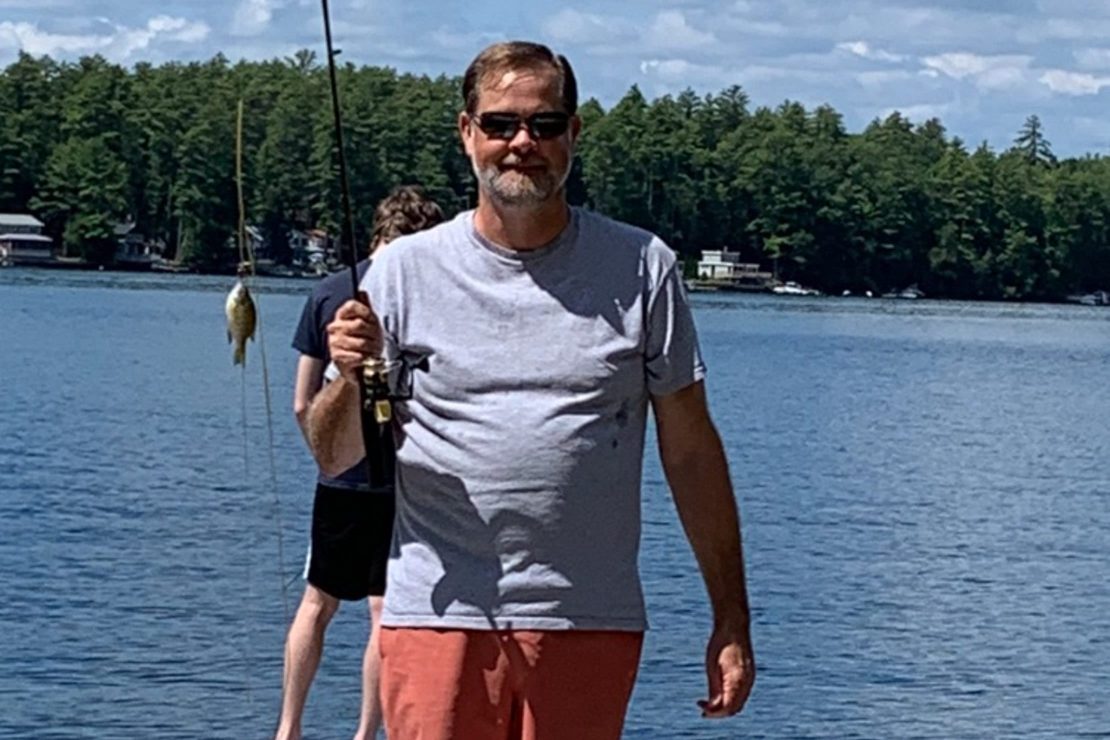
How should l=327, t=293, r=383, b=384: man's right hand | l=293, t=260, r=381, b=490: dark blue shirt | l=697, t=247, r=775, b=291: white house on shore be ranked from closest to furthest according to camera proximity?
l=327, t=293, r=383, b=384: man's right hand < l=293, t=260, r=381, b=490: dark blue shirt < l=697, t=247, r=775, b=291: white house on shore

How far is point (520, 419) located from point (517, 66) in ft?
2.08

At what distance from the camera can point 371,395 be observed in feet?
14.4

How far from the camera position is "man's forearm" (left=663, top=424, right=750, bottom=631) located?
459 cm

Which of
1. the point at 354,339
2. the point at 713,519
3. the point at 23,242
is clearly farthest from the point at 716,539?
the point at 23,242

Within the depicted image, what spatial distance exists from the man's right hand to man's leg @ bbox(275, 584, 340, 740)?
3.25 meters

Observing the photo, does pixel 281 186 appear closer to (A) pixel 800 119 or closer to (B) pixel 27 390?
(B) pixel 27 390

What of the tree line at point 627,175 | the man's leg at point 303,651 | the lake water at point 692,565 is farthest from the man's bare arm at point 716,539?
the tree line at point 627,175

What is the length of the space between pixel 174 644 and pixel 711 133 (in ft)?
414

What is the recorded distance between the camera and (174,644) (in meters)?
14.6

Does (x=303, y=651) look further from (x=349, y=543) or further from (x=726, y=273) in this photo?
(x=726, y=273)

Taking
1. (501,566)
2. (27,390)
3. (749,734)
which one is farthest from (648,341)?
(27,390)

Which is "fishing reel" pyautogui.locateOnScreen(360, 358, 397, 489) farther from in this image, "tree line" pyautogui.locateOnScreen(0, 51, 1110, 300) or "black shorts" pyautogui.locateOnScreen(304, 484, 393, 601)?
"tree line" pyautogui.locateOnScreen(0, 51, 1110, 300)

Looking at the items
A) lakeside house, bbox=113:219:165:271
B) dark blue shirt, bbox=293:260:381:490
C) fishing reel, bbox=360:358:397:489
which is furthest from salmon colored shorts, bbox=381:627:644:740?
lakeside house, bbox=113:219:165:271

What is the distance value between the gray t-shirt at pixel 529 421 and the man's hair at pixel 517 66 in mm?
238
